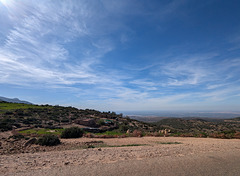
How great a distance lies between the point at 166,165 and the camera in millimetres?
5867

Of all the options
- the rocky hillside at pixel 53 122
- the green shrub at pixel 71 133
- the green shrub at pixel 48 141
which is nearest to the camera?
the green shrub at pixel 48 141

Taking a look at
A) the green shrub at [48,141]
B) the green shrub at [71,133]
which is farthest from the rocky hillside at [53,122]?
the green shrub at [48,141]

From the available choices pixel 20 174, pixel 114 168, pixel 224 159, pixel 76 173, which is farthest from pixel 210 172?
pixel 20 174

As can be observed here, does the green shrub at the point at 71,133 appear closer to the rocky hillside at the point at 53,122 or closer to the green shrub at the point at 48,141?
the green shrub at the point at 48,141

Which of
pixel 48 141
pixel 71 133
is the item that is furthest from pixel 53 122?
pixel 48 141

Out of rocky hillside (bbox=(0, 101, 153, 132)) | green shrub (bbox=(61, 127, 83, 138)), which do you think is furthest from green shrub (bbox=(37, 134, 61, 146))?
rocky hillside (bbox=(0, 101, 153, 132))

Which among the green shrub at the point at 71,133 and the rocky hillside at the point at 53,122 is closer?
the green shrub at the point at 71,133

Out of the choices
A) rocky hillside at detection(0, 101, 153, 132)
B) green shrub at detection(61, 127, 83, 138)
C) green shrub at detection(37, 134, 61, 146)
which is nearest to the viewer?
green shrub at detection(37, 134, 61, 146)

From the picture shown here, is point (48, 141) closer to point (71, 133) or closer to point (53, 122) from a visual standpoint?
point (71, 133)

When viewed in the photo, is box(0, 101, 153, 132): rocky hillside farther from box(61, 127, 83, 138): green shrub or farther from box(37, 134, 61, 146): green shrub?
box(37, 134, 61, 146): green shrub

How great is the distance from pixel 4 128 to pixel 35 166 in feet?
54.3

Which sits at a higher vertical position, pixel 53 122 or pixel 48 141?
pixel 53 122

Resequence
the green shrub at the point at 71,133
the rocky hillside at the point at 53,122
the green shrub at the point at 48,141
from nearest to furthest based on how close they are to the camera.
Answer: the green shrub at the point at 48,141
the green shrub at the point at 71,133
the rocky hillside at the point at 53,122

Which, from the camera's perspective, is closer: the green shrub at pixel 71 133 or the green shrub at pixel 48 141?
the green shrub at pixel 48 141
